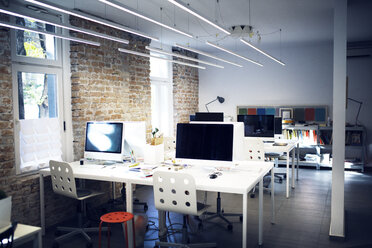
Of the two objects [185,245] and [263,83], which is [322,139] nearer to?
[263,83]

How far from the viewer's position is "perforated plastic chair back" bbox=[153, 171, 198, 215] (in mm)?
3028

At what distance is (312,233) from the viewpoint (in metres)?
4.02

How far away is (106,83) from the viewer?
539 cm

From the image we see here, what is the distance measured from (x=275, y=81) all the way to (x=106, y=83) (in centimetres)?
503

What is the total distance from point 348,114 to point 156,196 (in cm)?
665

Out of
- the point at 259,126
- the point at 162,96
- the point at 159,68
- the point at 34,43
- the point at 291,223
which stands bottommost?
the point at 291,223

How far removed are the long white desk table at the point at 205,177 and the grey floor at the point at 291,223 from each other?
0.46m

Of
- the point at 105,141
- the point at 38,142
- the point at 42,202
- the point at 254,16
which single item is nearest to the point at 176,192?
the point at 105,141

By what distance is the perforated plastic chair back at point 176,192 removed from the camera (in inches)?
119

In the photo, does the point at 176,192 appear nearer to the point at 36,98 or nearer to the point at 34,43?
the point at 36,98

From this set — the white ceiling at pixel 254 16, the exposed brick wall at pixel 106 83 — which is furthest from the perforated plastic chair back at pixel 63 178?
the white ceiling at pixel 254 16

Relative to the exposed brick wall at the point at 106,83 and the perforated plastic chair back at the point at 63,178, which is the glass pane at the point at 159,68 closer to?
the exposed brick wall at the point at 106,83

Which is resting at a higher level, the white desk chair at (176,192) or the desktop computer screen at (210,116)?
the desktop computer screen at (210,116)

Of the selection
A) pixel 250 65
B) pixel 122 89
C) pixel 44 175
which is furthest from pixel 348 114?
pixel 44 175
